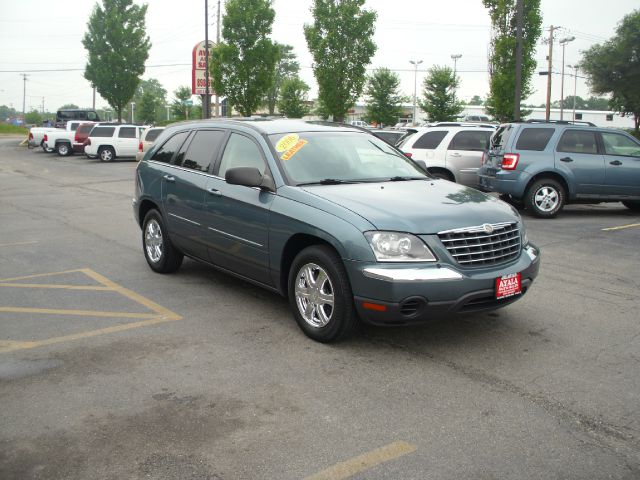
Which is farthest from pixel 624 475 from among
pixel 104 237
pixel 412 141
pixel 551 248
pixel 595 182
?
pixel 412 141

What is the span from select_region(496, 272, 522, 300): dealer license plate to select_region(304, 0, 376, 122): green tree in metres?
25.8

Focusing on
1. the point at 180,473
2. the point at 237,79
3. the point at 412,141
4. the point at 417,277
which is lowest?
the point at 180,473

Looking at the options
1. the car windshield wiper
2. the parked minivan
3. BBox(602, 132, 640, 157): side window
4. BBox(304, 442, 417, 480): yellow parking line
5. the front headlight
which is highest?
the parked minivan

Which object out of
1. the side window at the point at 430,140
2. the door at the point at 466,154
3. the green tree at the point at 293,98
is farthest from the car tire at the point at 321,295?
the green tree at the point at 293,98

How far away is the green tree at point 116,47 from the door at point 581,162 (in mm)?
41406

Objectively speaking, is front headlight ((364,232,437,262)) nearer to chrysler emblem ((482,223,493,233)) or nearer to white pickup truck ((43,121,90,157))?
chrysler emblem ((482,223,493,233))

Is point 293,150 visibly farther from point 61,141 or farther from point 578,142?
point 61,141

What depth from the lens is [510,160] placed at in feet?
40.6

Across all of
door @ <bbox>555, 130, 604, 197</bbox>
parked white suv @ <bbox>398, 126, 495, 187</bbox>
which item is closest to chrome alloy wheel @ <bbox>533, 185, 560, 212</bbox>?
door @ <bbox>555, 130, 604, 197</bbox>

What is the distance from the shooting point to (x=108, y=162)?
1214 inches

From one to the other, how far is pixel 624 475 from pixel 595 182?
33.0 feet

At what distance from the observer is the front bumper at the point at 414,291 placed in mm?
4680

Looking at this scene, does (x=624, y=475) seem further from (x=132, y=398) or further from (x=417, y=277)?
(x=132, y=398)

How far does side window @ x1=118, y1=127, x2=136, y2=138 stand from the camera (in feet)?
104
